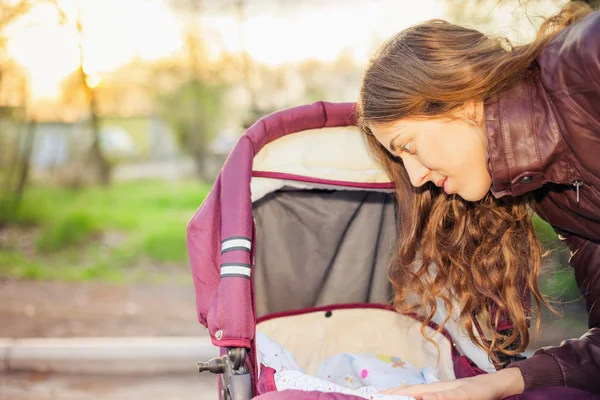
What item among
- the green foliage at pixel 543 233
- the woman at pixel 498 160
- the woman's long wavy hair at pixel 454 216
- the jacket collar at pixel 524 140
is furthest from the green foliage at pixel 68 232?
the jacket collar at pixel 524 140

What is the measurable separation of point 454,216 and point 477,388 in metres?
0.55

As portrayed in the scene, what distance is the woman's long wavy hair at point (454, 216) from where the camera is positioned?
1.53 meters

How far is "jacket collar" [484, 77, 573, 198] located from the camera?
147 cm

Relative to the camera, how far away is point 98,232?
5508 millimetres

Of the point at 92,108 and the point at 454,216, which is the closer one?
the point at 454,216

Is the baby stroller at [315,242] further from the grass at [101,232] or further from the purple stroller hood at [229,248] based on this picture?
the grass at [101,232]

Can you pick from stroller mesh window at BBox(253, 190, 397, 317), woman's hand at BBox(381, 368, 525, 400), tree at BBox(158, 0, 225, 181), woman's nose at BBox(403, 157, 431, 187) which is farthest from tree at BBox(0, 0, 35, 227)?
woman's hand at BBox(381, 368, 525, 400)

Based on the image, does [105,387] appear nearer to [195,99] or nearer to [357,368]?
[357,368]

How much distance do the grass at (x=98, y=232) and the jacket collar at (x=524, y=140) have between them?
3.67 m

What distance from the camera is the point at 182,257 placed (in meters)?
5.09

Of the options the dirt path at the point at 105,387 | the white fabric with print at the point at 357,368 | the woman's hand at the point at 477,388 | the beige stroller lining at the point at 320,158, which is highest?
the beige stroller lining at the point at 320,158

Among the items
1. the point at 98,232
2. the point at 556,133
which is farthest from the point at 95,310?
the point at 556,133

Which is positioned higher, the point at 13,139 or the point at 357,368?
the point at 13,139

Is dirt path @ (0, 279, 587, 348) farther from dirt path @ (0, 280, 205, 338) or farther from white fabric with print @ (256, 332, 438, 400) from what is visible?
white fabric with print @ (256, 332, 438, 400)
